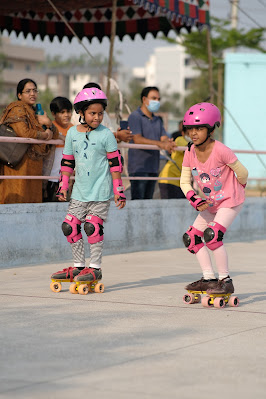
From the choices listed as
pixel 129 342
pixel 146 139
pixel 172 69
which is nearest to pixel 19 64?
pixel 172 69

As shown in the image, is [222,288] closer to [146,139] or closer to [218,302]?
[218,302]

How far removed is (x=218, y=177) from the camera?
23.7 ft

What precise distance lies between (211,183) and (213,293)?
0.89 metres

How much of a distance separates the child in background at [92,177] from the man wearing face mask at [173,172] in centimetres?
466

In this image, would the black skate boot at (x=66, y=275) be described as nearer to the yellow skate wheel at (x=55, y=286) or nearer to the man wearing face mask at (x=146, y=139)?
the yellow skate wheel at (x=55, y=286)

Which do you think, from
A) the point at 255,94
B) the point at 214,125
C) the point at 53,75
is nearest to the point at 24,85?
the point at 214,125

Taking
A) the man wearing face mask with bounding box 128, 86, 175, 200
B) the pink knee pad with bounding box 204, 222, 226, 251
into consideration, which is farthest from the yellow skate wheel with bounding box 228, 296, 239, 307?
the man wearing face mask with bounding box 128, 86, 175, 200

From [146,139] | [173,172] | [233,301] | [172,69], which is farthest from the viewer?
[172,69]

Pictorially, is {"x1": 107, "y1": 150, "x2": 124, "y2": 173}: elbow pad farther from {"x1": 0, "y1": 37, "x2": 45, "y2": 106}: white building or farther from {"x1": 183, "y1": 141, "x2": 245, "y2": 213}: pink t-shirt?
{"x1": 0, "y1": 37, "x2": 45, "y2": 106}: white building

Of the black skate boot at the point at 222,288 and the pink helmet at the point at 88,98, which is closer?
the black skate boot at the point at 222,288

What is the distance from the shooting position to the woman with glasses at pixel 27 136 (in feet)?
32.5

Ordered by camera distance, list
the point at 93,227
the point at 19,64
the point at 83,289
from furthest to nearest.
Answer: the point at 19,64 → the point at 93,227 → the point at 83,289

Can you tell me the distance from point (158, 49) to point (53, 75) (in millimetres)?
23895

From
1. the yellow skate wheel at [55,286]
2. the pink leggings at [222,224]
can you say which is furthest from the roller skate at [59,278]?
the pink leggings at [222,224]
